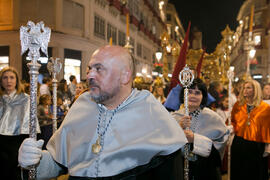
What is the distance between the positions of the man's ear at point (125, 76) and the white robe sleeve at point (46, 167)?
867 millimetres

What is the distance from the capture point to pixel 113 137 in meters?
2.14

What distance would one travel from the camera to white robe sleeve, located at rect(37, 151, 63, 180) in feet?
7.32

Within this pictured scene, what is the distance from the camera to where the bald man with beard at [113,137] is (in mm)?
2047

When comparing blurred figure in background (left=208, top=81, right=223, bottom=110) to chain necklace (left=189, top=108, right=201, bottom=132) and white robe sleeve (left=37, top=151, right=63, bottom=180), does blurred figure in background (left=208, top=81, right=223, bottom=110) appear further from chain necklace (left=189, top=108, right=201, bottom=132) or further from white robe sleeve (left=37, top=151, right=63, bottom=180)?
white robe sleeve (left=37, top=151, right=63, bottom=180)

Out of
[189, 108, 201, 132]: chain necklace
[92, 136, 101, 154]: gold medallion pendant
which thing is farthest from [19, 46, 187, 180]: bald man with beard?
[189, 108, 201, 132]: chain necklace

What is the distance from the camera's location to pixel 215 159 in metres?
3.54

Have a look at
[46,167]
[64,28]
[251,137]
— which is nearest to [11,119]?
[46,167]

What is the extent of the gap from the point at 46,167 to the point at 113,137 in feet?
2.03

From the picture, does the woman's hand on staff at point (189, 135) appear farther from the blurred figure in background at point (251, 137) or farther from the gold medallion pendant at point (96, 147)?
the blurred figure in background at point (251, 137)

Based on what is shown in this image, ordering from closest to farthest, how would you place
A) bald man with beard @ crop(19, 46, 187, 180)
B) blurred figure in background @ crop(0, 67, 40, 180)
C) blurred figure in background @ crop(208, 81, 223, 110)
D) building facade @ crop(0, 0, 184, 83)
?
bald man with beard @ crop(19, 46, 187, 180)
blurred figure in background @ crop(0, 67, 40, 180)
blurred figure in background @ crop(208, 81, 223, 110)
building facade @ crop(0, 0, 184, 83)

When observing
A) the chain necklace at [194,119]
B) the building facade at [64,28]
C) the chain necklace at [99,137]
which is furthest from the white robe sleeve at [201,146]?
the building facade at [64,28]

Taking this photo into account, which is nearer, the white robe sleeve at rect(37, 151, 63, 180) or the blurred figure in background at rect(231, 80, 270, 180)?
the white robe sleeve at rect(37, 151, 63, 180)

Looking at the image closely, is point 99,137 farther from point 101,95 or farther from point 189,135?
point 189,135

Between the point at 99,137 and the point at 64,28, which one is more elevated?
the point at 64,28
